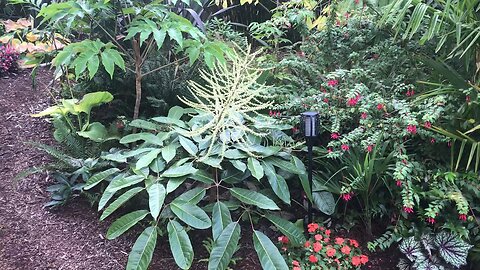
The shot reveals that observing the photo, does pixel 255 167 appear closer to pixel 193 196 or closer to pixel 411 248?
pixel 193 196

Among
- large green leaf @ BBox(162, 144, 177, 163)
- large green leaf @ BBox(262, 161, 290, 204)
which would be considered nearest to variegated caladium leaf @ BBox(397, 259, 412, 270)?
large green leaf @ BBox(262, 161, 290, 204)

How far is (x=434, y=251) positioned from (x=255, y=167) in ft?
2.93

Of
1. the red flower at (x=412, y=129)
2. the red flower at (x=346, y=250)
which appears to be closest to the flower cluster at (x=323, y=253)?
the red flower at (x=346, y=250)

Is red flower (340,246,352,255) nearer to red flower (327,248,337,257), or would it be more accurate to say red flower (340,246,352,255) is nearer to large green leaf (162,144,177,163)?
red flower (327,248,337,257)

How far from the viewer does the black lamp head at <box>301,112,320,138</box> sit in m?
1.95

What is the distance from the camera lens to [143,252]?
180cm

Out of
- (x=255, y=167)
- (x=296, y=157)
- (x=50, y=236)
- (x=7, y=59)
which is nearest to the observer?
(x=255, y=167)

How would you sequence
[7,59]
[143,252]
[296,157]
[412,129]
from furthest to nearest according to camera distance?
1. [7,59]
2. [296,157]
3. [412,129]
4. [143,252]

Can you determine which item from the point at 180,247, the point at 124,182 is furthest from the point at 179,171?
the point at 180,247

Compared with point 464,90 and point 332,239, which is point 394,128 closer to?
point 464,90

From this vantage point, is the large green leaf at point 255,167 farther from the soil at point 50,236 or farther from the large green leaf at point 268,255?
the soil at point 50,236

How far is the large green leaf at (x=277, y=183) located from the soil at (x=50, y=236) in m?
0.31

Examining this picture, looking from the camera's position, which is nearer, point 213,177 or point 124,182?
point 124,182

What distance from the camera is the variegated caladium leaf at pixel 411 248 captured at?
194 cm
